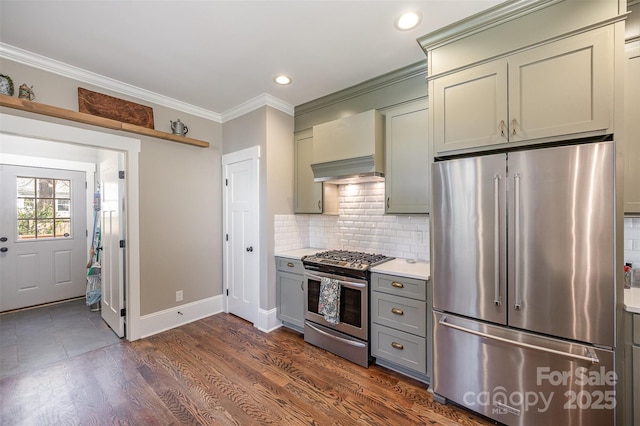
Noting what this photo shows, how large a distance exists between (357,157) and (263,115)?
1.35 metres

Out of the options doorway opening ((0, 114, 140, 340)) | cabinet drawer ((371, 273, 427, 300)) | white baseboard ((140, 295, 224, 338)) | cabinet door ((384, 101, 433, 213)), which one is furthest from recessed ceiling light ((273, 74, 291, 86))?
white baseboard ((140, 295, 224, 338))

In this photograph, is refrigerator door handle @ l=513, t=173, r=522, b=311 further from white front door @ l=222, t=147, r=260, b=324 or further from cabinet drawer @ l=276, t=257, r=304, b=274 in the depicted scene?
white front door @ l=222, t=147, r=260, b=324

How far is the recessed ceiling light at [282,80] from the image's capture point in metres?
2.72

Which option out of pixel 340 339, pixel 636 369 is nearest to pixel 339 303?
pixel 340 339

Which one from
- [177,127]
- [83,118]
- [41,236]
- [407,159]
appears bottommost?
[41,236]

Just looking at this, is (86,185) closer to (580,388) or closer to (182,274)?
(182,274)

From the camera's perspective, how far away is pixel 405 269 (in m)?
2.40

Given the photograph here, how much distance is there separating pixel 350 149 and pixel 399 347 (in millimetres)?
1913

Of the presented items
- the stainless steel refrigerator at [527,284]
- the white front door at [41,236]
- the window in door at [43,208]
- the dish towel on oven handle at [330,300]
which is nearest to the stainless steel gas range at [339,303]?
the dish towel on oven handle at [330,300]

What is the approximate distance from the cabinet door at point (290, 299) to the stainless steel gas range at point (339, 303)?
6.5 inches

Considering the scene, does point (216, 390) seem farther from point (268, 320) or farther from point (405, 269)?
point (405, 269)

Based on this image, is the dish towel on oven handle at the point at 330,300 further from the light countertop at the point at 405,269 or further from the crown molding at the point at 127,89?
the crown molding at the point at 127,89

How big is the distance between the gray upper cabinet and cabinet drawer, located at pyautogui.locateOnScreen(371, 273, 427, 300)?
3.51ft

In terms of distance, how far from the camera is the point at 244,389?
2172mm
